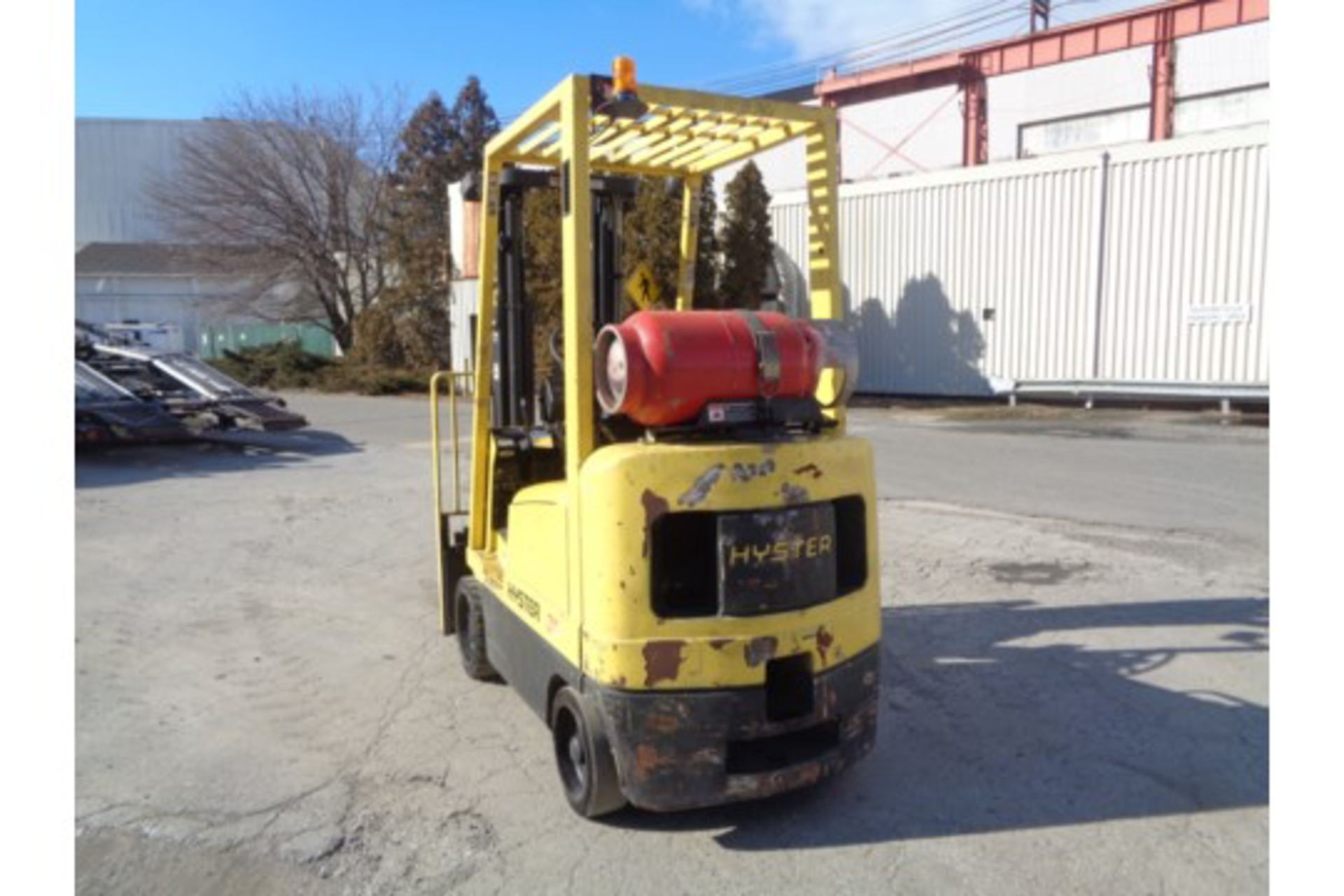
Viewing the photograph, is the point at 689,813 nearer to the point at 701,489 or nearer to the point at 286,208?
the point at 701,489

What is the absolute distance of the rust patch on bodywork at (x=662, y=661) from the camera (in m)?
3.21

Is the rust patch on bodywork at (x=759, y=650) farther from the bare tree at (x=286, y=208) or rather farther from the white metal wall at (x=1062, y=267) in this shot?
the bare tree at (x=286, y=208)

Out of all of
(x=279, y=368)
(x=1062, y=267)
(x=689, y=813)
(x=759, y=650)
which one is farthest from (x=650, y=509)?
(x=279, y=368)

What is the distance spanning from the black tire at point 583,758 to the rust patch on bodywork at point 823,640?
0.84 m

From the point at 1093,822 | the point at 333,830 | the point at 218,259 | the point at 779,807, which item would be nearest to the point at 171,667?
the point at 333,830

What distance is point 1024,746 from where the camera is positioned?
4.13 meters

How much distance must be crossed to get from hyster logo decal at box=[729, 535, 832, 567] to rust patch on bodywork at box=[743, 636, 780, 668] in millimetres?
277

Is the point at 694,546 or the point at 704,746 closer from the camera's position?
the point at 704,746

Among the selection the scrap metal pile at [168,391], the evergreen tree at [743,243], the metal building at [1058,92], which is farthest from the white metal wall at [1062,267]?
the scrap metal pile at [168,391]

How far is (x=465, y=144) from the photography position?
1391 inches

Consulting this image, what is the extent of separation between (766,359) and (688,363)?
30 centimetres

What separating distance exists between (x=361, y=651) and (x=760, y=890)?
3250mm

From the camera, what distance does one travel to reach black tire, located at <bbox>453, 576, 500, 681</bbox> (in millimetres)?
4891

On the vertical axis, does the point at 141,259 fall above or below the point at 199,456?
above
